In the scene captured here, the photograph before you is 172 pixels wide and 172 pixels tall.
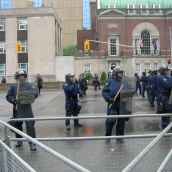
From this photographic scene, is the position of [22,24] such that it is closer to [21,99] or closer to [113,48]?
[113,48]

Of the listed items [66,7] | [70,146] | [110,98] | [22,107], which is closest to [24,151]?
[70,146]

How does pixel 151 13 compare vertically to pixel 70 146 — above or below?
above

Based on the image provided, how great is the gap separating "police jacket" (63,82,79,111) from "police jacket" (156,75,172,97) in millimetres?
2949

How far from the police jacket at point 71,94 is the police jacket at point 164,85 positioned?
9.68 feet

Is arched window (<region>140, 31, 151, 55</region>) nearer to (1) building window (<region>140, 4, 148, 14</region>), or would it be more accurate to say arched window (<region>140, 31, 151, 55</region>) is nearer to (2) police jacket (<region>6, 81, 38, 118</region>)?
(1) building window (<region>140, 4, 148, 14</region>)

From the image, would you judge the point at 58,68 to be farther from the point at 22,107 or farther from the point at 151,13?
the point at 22,107

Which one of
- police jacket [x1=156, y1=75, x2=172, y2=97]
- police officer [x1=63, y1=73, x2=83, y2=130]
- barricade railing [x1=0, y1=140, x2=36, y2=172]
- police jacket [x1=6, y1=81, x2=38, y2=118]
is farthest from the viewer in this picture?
police officer [x1=63, y1=73, x2=83, y2=130]

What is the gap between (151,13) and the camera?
84.7 metres

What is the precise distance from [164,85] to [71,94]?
10.8 ft

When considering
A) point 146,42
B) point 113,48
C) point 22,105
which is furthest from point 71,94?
point 146,42

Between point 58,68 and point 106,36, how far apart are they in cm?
1308

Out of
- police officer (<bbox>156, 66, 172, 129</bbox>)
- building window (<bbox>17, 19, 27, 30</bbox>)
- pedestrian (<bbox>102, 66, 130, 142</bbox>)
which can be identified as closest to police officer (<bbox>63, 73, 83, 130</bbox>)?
police officer (<bbox>156, 66, 172, 129</bbox>)

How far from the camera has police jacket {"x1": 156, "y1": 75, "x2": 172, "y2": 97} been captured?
508 inches

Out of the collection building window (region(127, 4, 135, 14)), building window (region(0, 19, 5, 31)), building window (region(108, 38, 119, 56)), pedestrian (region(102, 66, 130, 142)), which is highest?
building window (region(127, 4, 135, 14))
